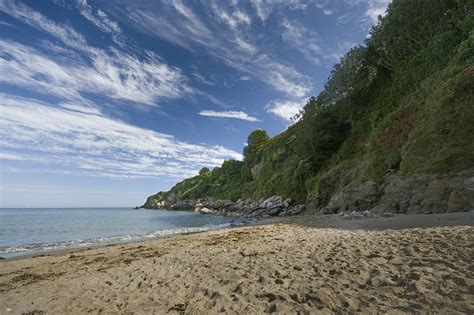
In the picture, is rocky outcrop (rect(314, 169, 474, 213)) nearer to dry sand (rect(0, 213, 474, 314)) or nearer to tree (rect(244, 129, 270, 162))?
dry sand (rect(0, 213, 474, 314))

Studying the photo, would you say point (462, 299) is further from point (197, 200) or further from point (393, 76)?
point (197, 200)

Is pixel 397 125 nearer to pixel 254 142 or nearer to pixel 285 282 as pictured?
pixel 285 282

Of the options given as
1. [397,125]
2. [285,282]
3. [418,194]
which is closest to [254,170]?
[397,125]

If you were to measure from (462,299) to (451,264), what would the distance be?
1.64 meters

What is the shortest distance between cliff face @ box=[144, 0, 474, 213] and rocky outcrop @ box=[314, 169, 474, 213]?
0.06 metres

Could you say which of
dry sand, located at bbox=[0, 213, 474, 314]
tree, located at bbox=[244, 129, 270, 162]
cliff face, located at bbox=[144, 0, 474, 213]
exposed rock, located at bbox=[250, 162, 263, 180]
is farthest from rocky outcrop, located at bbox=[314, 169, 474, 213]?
tree, located at bbox=[244, 129, 270, 162]

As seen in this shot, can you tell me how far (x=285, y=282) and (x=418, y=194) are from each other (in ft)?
55.3

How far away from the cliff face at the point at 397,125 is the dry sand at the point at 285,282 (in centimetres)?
846

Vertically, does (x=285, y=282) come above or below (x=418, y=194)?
below

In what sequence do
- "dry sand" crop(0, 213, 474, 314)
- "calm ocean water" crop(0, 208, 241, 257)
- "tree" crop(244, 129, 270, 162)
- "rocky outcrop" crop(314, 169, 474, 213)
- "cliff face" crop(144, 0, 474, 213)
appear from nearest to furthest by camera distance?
"dry sand" crop(0, 213, 474, 314) < "rocky outcrop" crop(314, 169, 474, 213) < "cliff face" crop(144, 0, 474, 213) < "calm ocean water" crop(0, 208, 241, 257) < "tree" crop(244, 129, 270, 162)

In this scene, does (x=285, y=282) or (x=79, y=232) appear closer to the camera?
(x=285, y=282)

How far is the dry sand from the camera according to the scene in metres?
5.61

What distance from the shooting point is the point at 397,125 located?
27.6 m

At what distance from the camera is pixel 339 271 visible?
717 centimetres
